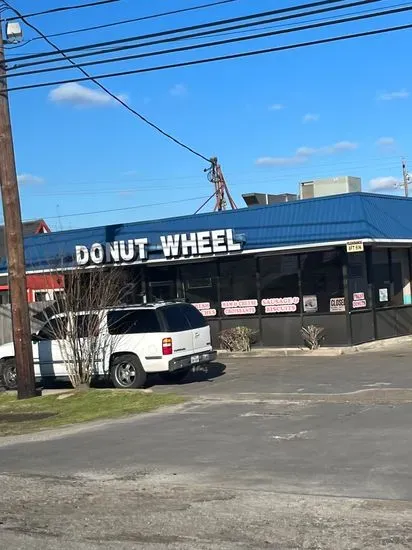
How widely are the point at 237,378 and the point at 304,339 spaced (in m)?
4.94

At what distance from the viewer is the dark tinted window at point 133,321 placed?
16375 mm

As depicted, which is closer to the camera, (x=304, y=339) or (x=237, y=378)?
(x=237, y=378)

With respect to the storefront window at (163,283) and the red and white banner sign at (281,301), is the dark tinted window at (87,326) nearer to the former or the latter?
the red and white banner sign at (281,301)

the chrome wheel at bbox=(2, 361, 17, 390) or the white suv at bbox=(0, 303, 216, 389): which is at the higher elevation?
the white suv at bbox=(0, 303, 216, 389)

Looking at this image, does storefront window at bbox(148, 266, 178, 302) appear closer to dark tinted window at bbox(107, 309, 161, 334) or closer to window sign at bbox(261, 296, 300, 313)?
window sign at bbox(261, 296, 300, 313)

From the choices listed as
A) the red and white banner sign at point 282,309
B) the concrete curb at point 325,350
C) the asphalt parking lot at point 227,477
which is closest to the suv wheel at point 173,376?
the asphalt parking lot at point 227,477

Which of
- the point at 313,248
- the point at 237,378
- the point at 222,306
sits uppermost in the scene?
the point at 313,248

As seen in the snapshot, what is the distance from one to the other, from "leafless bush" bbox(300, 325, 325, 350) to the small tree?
6769 millimetres

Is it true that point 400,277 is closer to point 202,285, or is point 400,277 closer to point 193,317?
point 202,285

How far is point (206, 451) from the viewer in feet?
31.3

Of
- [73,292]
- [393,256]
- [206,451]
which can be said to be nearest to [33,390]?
[73,292]

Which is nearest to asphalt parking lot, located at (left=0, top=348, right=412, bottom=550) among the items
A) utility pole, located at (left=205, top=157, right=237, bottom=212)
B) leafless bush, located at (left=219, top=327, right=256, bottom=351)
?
leafless bush, located at (left=219, top=327, right=256, bottom=351)

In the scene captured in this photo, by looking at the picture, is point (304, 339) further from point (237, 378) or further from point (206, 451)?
point (206, 451)

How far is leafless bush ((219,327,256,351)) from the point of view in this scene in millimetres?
22594
